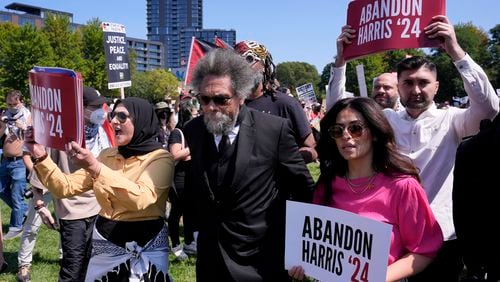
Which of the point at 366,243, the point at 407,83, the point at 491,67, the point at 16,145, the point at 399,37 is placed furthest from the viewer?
the point at 491,67

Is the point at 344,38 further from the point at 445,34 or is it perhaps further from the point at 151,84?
the point at 151,84

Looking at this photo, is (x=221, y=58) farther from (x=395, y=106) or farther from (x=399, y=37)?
(x=395, y=106)

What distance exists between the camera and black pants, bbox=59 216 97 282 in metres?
4.00

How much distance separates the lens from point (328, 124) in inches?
104

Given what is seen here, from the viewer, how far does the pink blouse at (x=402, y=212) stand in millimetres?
2273

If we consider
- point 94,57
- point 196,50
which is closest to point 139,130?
point 196,50

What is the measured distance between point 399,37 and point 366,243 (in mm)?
1293

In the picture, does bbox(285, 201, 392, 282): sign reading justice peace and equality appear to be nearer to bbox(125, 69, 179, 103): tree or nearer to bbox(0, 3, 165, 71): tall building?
bbox(125, 69, 179, 103): tree

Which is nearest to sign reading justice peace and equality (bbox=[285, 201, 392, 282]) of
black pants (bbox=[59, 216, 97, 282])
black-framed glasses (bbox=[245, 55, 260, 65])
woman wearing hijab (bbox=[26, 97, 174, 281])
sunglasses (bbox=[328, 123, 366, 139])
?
sunglasses (bbox=[328, 123, 366, 139])

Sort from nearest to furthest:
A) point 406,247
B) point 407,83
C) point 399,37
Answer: point 406,247
point 399,37
point 407,83

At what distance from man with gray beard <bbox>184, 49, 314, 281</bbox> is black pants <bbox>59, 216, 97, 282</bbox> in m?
1.73

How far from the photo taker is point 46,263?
20.6 ft

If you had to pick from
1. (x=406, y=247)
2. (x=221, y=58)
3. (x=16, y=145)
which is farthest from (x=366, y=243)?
(x=16, y=145)

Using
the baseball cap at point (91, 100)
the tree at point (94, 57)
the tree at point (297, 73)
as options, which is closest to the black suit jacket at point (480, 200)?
the baseball cap at point (91, 100)
